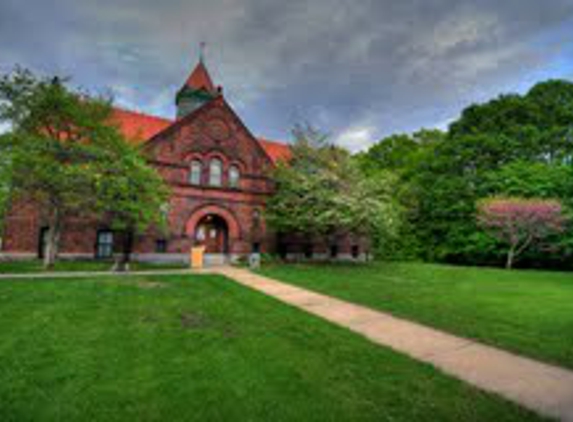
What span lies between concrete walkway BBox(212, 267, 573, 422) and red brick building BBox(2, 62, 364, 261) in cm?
1244

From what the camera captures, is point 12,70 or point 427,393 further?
point 12,70

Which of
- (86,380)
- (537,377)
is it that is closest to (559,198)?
(537,377)

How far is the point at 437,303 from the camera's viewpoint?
27.2ft

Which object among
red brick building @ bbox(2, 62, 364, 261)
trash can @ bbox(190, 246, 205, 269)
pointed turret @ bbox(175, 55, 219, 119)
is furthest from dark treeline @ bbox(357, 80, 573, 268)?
pointed turret @ bbox(175, 55, 219, 119)

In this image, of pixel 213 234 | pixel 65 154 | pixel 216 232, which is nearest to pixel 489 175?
pixel 216 232

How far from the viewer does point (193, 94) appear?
25.7 meters

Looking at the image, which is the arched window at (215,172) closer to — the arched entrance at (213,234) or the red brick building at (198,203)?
the red brick building at (198,203)

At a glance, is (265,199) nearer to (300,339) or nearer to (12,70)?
(12,70)

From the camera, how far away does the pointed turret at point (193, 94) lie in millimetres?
25719

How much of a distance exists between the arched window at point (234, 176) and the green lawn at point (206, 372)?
534 inches

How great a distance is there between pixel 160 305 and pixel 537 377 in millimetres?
7250

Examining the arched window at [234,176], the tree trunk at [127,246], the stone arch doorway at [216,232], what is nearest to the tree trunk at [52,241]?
the tree trunk at [127,246]

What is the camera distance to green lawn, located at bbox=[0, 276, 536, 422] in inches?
113

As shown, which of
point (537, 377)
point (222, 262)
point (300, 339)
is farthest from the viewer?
point (222, 262)
